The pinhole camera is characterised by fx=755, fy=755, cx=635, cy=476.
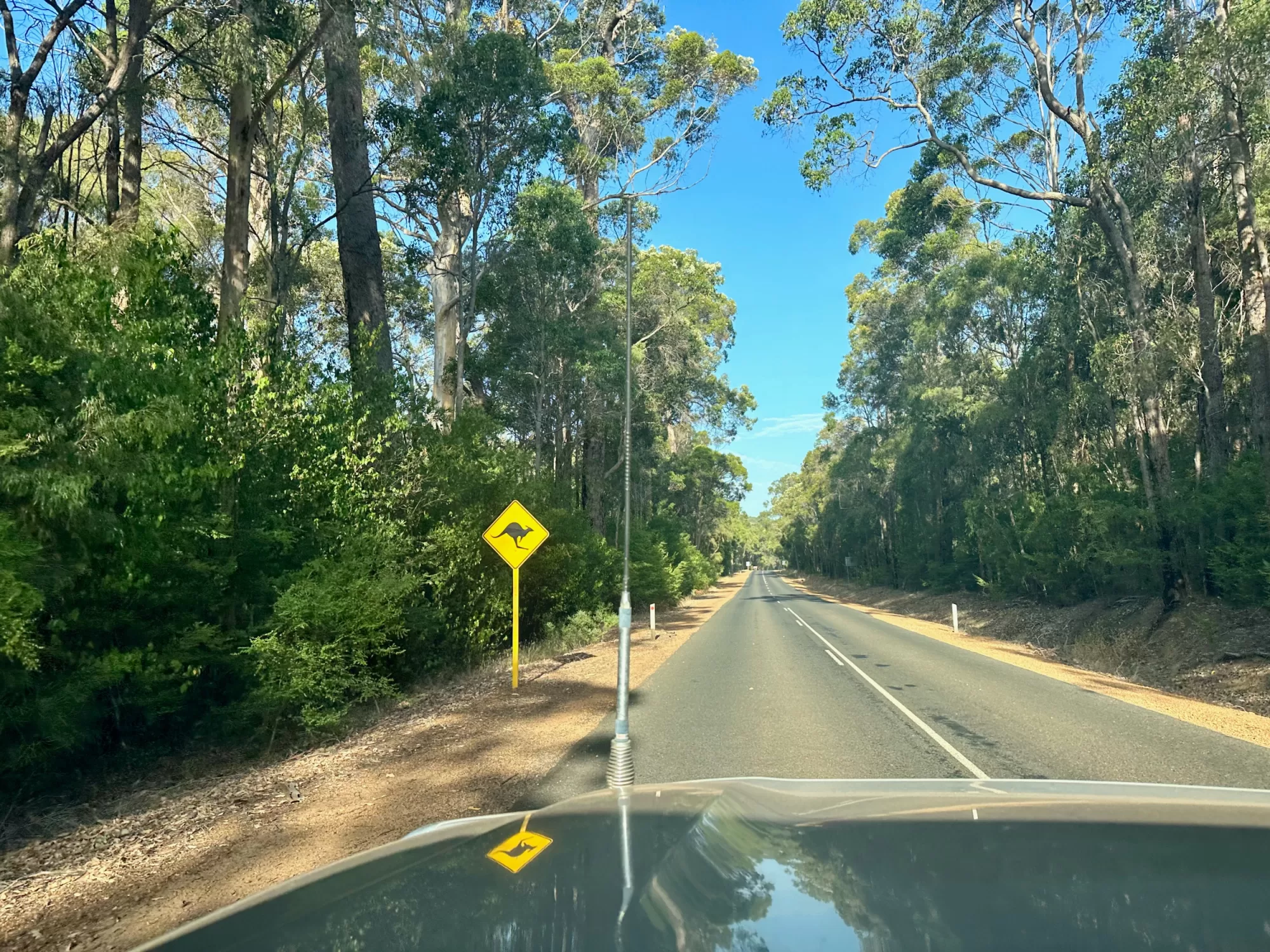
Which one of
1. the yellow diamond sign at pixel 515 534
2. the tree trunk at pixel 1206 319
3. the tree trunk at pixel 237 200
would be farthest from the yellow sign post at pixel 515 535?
the tree trunk at pixel 1206 319

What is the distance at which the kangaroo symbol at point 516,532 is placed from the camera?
11.9m

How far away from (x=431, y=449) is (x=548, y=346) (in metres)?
12.7

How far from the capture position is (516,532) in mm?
11984

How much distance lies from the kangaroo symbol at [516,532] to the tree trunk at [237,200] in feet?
16.5

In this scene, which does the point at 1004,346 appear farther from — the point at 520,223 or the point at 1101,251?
the point at 520,223

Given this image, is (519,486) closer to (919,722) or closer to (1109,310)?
(919,722)

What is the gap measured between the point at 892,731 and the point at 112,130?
54.1ft

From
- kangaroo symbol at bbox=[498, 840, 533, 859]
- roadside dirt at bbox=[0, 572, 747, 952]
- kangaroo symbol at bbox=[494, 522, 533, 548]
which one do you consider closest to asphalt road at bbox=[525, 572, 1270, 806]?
roadside dirt at bbox=[0, 572, 747, 952]

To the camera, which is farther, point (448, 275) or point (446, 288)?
point (446, 288)

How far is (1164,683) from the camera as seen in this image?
47.9 ft

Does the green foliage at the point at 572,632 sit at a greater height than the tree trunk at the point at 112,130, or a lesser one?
lesser

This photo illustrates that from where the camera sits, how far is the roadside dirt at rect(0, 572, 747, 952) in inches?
176

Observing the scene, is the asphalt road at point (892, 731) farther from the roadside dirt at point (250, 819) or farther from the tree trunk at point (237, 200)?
the tree trunk at point (237, 200)

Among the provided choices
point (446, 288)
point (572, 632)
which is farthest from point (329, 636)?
point (446, 288)
